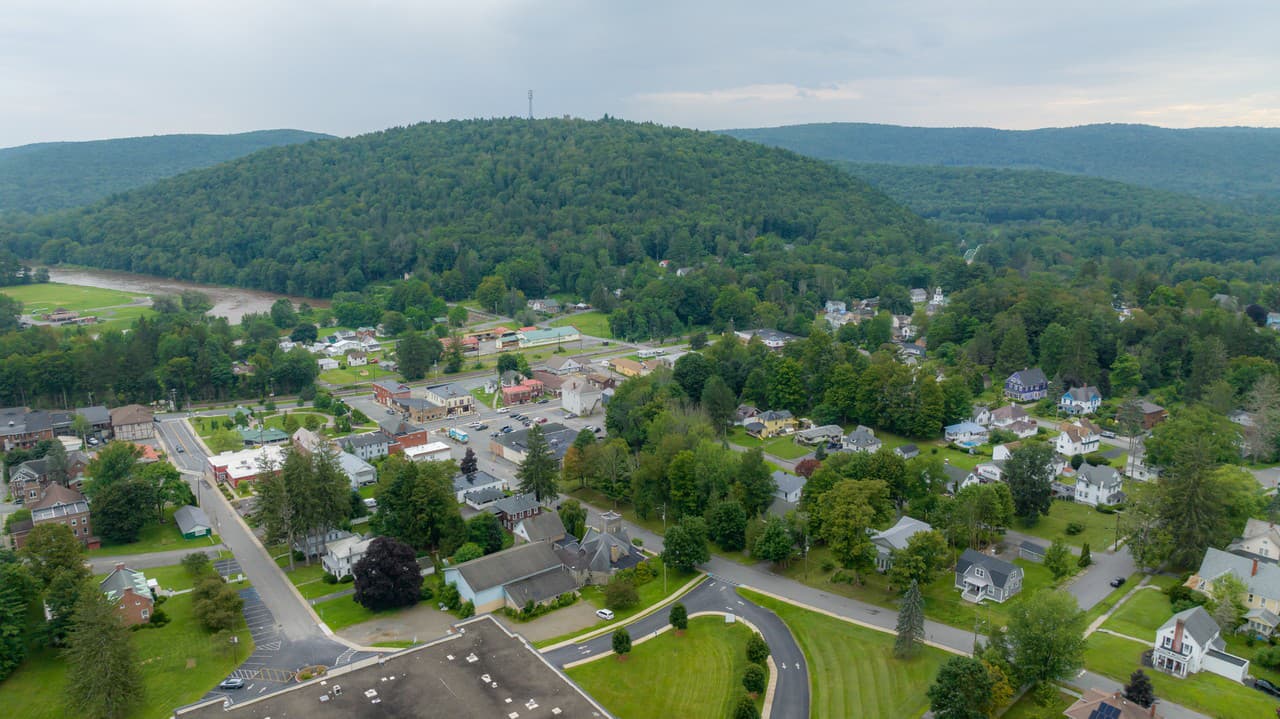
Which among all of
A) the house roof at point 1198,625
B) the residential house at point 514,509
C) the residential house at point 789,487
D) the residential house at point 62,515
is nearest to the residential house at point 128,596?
the residential house at point 62,515

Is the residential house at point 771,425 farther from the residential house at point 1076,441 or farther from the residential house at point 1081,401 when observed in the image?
the residential house at point 1081,401

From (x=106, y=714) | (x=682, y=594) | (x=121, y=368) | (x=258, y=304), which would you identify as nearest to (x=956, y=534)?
(x=682, y=594)

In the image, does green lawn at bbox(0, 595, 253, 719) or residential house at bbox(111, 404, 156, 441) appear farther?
residential house at bbox(111, 404, 156, 441)

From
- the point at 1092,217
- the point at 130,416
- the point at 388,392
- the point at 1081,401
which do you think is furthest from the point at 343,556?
the point at 1092,217

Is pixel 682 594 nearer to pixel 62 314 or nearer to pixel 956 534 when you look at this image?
pixel 956 534

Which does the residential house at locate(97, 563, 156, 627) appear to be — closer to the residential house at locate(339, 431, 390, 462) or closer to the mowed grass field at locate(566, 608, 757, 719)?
the mowed grass field at locate(566, 608, 757, 719)

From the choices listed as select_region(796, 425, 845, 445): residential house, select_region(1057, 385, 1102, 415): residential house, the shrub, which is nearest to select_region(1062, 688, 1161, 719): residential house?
the shrub
